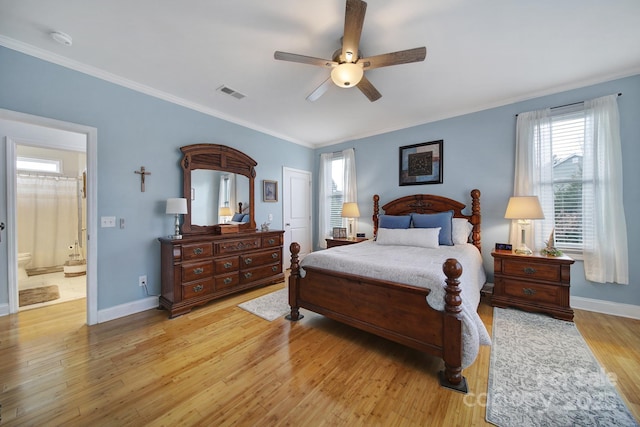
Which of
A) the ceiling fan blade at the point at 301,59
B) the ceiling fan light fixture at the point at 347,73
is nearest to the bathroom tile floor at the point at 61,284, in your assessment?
the ceiling fan blade at the point at 301,59

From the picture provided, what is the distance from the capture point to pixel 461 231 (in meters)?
3.42

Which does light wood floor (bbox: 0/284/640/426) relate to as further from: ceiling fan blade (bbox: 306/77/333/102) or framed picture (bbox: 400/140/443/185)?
ceiling fan blade (bbox: 306/77/333/102)

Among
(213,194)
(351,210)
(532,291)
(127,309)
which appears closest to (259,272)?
(213,194)

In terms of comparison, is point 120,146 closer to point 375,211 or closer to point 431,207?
point 375,211

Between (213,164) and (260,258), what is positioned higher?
(213,164)

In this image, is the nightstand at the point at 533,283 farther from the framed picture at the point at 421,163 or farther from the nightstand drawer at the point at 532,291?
the framed picture at the point at 421,163

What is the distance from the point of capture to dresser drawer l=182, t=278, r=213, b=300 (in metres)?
2.86

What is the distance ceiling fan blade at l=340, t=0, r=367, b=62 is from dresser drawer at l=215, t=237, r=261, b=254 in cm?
265

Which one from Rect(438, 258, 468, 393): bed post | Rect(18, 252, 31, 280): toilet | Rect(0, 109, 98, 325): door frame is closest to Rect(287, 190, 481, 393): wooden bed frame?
Rect(438, 258, 468, 393): bed post

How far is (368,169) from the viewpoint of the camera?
15.4 ft

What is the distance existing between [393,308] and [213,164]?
315 cm

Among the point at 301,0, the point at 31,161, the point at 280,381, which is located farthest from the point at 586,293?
the point at 31,161

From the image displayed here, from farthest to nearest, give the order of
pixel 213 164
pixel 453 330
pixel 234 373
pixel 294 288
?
pixel 213 164, pixel 294 288, pixel 234 373, pixel 453 330

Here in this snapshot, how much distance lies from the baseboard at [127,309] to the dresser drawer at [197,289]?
54 centimetres
